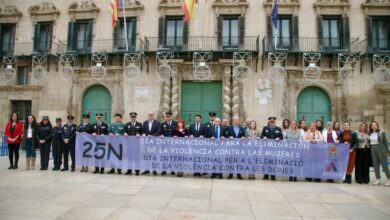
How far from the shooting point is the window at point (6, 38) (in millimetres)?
21312

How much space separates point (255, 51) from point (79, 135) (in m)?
10.7

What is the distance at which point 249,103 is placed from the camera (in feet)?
60.0

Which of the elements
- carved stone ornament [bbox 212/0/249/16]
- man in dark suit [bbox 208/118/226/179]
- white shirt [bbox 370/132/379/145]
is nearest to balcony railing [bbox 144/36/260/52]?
carved stone ornament [bbox 212/0/249/16]

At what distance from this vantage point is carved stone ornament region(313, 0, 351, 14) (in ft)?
60.6

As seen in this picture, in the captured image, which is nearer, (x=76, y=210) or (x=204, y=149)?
(x=76, y=210)

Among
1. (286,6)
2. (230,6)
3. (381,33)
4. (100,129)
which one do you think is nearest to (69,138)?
(100,129)

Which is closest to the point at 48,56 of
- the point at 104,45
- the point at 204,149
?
the point at 104,45

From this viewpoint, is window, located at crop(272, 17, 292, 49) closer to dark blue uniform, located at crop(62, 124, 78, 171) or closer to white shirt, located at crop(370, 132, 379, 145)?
white shirt, located at crop(370, 132, 379, 145)

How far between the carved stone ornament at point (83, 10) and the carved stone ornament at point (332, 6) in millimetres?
13285

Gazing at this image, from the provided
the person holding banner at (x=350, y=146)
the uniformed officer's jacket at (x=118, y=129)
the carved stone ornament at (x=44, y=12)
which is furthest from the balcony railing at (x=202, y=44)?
the person holding banner at (x=350, y=146)

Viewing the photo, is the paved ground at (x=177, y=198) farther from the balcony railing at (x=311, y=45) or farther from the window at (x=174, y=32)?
the window at (x=174, y=32)

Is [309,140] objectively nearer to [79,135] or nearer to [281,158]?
[281,158]

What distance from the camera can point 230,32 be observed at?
19.1m

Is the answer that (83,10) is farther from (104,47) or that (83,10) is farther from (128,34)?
(128,34)
